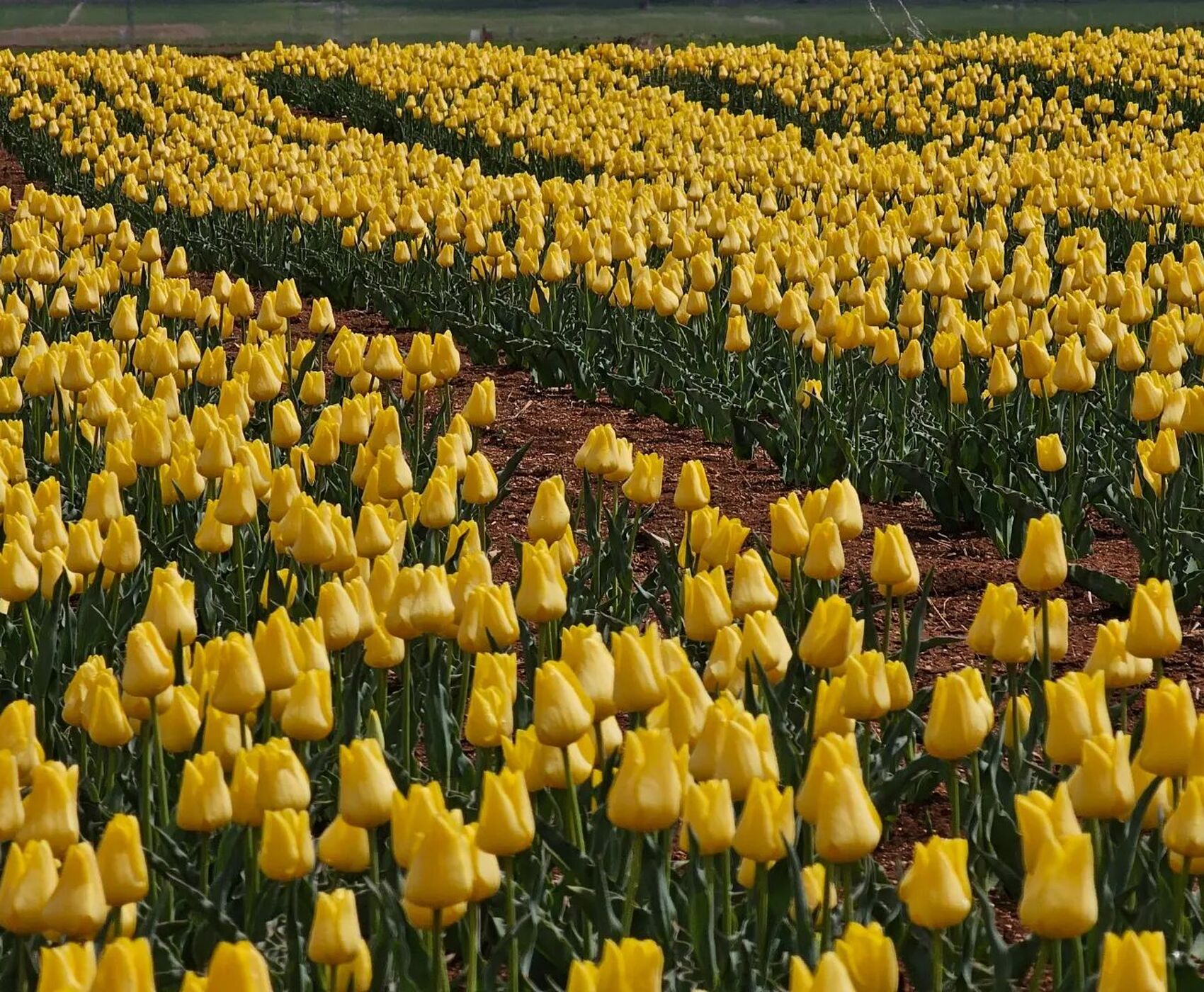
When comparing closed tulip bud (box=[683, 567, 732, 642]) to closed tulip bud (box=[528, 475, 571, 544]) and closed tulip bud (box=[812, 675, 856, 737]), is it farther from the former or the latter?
closed tulip bud (box=[528, 475, 571, 544])

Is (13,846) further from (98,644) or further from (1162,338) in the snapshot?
(1162,338)

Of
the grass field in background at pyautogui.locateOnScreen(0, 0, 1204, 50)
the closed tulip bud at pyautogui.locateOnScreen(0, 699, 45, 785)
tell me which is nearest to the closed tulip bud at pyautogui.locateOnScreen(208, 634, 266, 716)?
the closed tulip bud at pyautogui.locateOnScreen(0, 699, 45, 785)

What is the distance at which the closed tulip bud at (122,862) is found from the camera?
2127 millimetres

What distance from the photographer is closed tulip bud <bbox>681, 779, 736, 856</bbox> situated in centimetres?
220

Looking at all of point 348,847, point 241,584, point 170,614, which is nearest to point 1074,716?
point 348,847

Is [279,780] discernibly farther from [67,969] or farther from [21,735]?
[67,969]

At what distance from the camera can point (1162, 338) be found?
17.1 ft

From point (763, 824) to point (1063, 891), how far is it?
0.38 metres

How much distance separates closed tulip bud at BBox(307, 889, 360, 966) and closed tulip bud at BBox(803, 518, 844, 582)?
1448 mm

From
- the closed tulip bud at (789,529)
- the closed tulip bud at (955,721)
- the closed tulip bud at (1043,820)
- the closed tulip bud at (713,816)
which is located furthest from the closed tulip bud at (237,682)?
the closed tulip bud at (789,529)

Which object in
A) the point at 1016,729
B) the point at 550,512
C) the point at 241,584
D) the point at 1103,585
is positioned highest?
the point at 550,512

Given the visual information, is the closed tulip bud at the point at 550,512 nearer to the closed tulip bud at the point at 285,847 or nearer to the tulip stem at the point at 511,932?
the tulip stem at the point at 511,932

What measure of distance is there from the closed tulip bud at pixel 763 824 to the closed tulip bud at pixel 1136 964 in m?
0.51

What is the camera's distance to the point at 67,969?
179 centimetres
